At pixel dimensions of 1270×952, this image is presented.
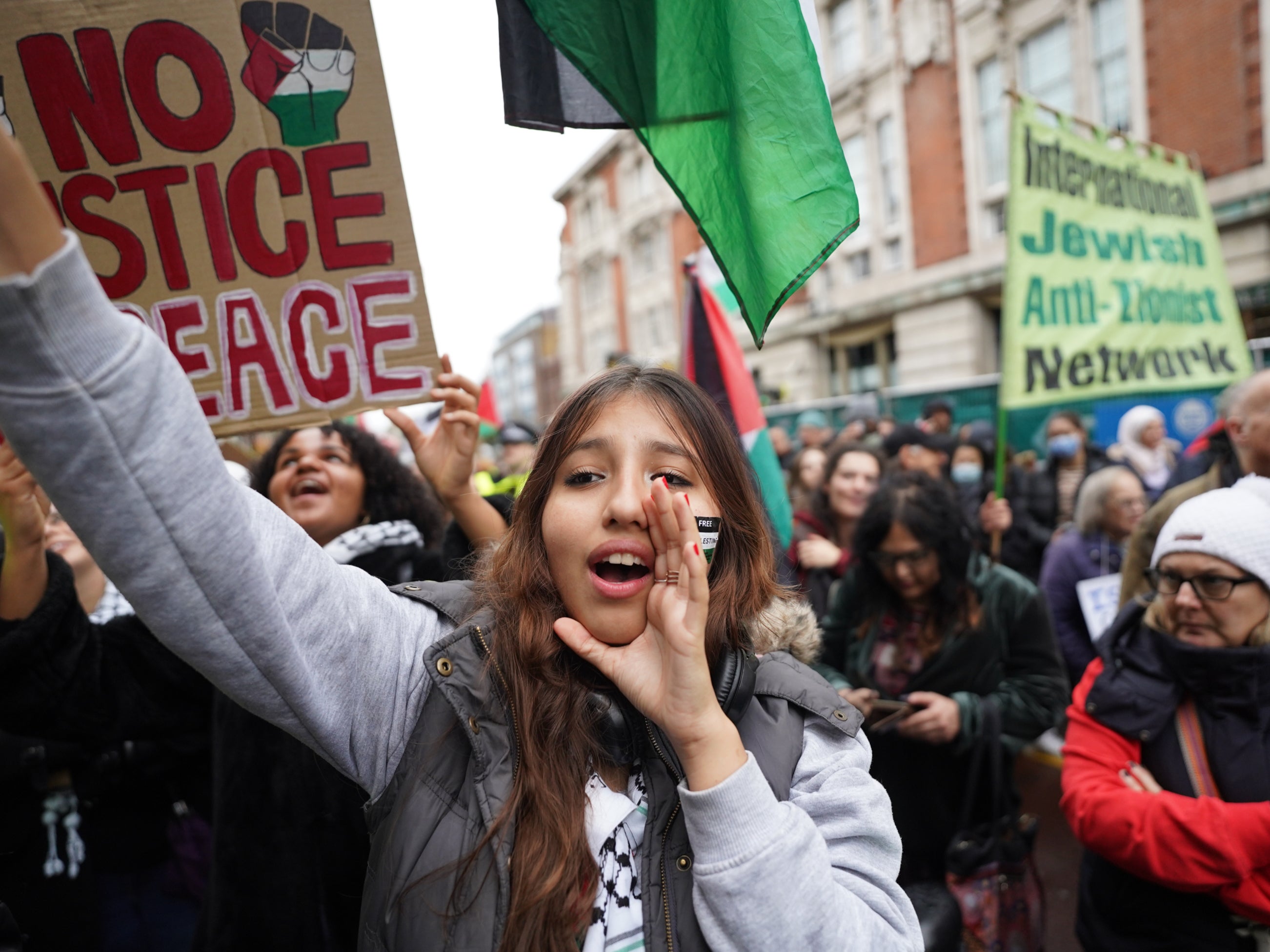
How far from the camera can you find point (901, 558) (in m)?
2.83

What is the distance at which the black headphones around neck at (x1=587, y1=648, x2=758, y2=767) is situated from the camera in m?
1.24

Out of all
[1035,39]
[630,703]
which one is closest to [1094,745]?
[630,703]

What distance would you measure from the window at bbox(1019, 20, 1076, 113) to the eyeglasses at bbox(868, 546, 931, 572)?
47.7 ft

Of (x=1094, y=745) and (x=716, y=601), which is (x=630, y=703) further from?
(x=1094, y=745)

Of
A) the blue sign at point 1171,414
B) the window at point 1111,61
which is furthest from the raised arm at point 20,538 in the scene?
the window at point 1111,61

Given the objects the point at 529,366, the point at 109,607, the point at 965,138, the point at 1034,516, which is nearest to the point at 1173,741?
the point at 109,607

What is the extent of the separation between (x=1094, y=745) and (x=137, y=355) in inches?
90.0

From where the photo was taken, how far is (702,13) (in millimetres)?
1606

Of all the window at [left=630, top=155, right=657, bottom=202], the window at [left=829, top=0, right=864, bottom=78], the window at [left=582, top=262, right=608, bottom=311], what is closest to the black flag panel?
the window at [left=829, top=0, right=864, bottom=78]

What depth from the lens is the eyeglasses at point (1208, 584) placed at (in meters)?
2.00

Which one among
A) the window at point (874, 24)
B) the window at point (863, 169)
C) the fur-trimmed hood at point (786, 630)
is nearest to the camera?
the fur-trimmed hood at point (786, 630)

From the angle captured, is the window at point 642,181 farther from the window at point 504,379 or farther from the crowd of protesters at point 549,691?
the window at point 504,379

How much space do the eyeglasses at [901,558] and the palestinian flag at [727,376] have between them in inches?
38.2

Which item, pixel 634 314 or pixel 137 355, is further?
pixel 634 314
